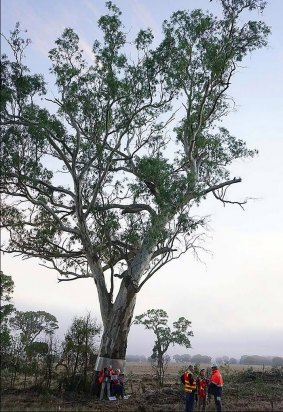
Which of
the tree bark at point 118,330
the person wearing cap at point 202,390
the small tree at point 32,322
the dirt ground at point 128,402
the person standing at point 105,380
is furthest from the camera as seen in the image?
the small tree at point 32,322

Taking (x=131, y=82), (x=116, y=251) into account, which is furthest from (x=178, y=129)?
(x=116, y=251)

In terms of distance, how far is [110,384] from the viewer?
14.6m

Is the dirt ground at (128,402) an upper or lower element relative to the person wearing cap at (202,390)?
lower

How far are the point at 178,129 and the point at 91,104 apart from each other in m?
4.66

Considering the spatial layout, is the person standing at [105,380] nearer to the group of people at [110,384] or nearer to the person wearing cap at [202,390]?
the group of people at [110,384]

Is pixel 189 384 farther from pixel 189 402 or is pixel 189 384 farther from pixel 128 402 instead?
pixel 128 402

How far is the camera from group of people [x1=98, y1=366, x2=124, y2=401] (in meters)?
14.4

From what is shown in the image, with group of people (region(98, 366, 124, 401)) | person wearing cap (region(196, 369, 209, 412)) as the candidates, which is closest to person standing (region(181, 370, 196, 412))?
person wearing cap (region(196, 369, 209, 412))

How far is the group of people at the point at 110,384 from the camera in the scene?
566 inches

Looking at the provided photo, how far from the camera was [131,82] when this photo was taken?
17094 mm

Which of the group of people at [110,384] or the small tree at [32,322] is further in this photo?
the small tree at [32,322]

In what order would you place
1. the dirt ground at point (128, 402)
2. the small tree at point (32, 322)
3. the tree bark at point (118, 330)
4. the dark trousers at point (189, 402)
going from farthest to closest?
the small tree at point (32, 322)
the tree bark at point (118, 330)
the dirt ground at point (128, 402)
the dark trousers at point (189, 402)

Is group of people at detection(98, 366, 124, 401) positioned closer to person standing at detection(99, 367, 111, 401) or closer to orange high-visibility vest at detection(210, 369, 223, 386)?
person standing at detection(99, 367, 111, 401)

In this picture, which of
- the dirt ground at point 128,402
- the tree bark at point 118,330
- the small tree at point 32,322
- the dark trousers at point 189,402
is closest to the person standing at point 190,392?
the dark trousers at point 189,402
